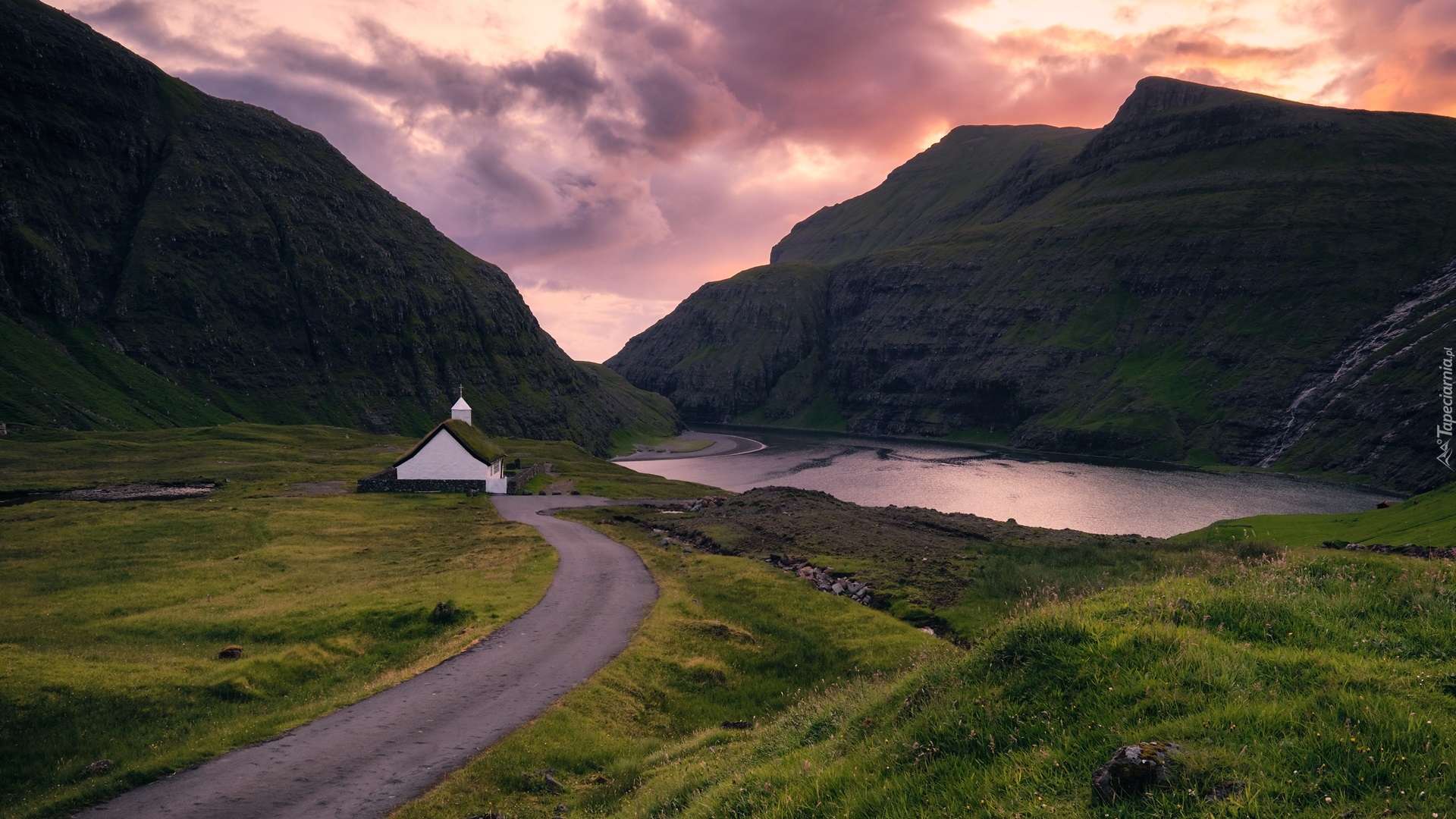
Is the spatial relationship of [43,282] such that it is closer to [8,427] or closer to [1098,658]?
[8,427]

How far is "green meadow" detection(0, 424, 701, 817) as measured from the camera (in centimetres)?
1950

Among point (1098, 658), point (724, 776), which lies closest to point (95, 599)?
point (724, 776)

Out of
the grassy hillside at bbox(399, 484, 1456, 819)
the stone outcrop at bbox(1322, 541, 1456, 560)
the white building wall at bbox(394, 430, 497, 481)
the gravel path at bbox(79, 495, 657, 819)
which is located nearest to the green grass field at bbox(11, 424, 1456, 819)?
the grassy hillside at bbox(399, 484, 1456, 819)

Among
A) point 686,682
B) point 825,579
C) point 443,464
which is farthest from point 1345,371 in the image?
point 686,682

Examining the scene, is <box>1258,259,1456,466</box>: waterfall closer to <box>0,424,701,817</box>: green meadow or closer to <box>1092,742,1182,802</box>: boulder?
<box>0,424,701,817</box>: green meadow

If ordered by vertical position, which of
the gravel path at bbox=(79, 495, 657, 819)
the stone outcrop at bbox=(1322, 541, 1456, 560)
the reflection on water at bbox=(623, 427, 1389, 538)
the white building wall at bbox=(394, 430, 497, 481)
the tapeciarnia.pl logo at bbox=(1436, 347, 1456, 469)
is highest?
the tapeciarnia.pl logo at bbox=(1436, 347, 1456, 469)

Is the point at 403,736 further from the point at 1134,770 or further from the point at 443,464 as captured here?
the point at 443,464

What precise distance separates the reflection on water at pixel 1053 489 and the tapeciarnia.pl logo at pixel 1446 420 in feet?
49.4

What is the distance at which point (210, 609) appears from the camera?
3300 cm

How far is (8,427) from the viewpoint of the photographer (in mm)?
106250

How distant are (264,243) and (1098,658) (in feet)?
758

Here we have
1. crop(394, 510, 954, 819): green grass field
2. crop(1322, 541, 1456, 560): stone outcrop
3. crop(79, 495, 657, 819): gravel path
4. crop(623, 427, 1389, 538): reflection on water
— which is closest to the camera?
crop(79, 495, 657, 819): gravel path

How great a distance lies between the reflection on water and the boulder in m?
89.2

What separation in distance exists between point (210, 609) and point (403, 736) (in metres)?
19.7
